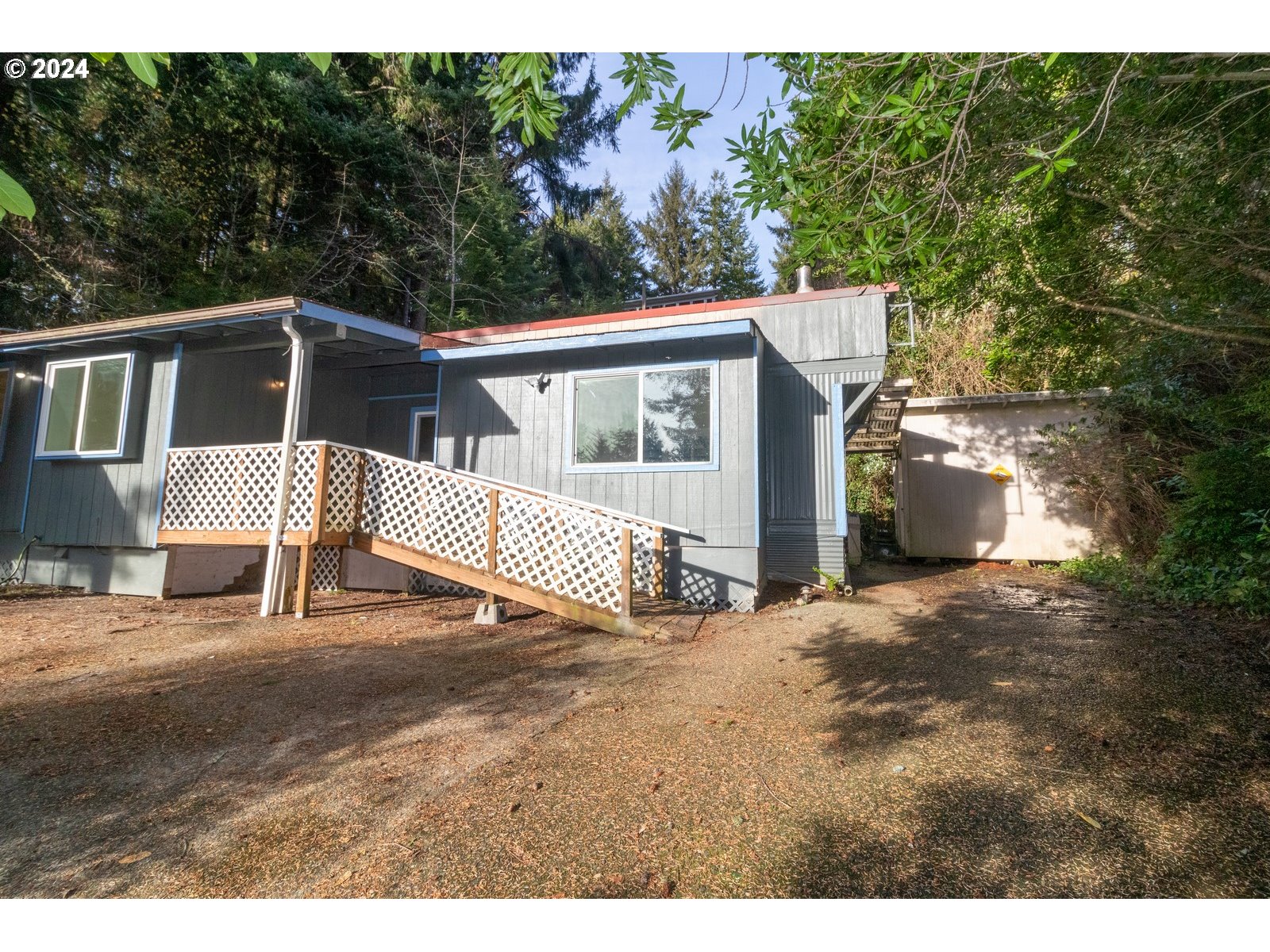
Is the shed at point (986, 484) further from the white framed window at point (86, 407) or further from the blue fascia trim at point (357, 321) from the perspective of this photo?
the white framed window at point (86, 407)

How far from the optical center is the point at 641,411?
779 centimetres

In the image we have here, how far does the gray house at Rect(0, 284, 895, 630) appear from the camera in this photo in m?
6.63

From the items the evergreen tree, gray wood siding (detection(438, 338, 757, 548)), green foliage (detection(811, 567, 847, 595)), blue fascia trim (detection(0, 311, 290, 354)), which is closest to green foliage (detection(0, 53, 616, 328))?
the evergreen tree

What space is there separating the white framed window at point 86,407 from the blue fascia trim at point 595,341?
4158mm

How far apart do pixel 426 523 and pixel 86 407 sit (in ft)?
19.7

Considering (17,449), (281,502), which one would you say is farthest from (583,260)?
(281,502)

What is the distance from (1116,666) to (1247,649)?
1.27 metres

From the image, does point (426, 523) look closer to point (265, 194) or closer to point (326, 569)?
point (326, 569)

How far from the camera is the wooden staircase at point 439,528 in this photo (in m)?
6.14

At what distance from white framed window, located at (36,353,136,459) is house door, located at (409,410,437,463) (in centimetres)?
364

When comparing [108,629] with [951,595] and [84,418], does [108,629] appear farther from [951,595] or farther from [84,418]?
[951,595]

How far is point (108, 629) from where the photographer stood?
6.01 m

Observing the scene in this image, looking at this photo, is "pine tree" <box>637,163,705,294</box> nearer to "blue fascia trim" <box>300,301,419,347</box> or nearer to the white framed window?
"blue fascia trim" <box>300,301,419,347</box>

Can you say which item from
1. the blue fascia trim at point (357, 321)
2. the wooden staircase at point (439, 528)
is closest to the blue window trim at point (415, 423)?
the blue fascia trim at point (357, 321)
